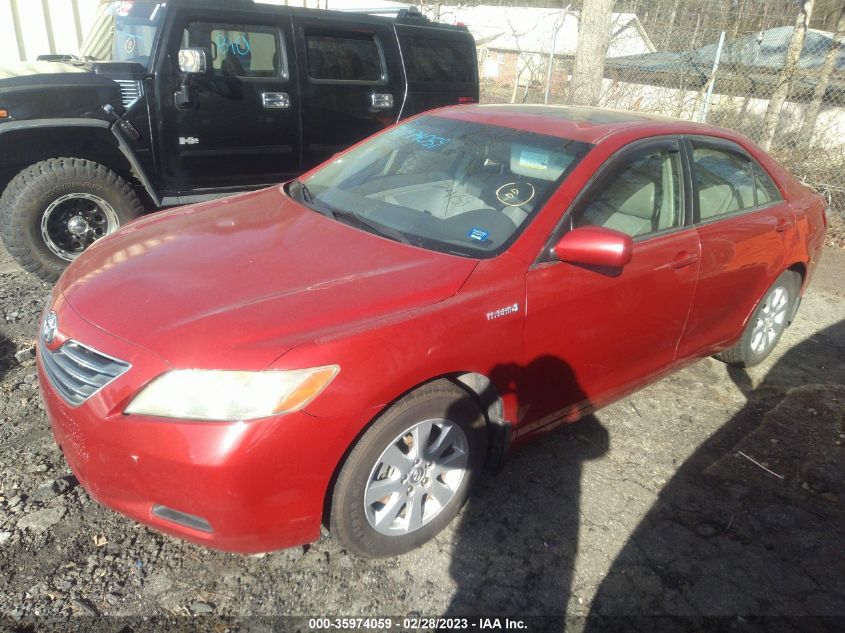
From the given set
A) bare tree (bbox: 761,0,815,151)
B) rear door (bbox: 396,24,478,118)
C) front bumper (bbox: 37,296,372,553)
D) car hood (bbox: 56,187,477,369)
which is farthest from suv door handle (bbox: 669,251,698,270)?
bare tree (bbox: 761,0,815,151)

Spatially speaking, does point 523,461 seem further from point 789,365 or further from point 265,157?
point 265,157

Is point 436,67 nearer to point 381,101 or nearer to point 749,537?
point 381,101

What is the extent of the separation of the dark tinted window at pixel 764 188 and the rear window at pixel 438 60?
374 centimetres

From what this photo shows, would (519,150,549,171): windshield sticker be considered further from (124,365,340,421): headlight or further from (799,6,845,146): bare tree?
(799,6,845,146): bare tree

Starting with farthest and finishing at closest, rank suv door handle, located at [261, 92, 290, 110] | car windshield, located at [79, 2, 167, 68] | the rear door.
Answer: the rear door
suv door handle, located at [261, 92, 290, 110]
car windshield, located at [79, 2, 167, 68]

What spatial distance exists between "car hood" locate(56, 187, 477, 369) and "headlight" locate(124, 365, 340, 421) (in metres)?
0.04

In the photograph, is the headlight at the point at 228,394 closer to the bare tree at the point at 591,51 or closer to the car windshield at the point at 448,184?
the car windshield at the point at 448,184

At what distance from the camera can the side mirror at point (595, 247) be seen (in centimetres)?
260

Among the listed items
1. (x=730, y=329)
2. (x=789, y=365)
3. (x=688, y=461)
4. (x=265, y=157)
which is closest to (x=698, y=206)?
(x=730, y=329)

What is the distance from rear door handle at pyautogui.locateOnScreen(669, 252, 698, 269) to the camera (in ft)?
10.4

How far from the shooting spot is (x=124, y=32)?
544cm

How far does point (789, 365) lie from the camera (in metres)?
4.57

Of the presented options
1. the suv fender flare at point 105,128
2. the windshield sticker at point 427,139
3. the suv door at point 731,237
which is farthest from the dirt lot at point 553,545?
the suv fender flare at point 105,128

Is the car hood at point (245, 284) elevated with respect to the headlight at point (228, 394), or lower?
elevated
